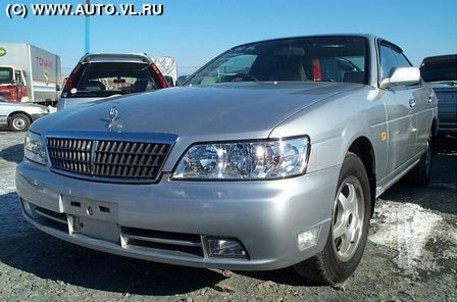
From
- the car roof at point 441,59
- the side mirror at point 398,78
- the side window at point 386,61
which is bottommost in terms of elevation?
the side mirror at point 398,78

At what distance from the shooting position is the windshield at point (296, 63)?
3711 mm

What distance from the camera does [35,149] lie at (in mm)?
2998

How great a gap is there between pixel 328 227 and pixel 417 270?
3.20 feet

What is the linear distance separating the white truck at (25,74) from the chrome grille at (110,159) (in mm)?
17437

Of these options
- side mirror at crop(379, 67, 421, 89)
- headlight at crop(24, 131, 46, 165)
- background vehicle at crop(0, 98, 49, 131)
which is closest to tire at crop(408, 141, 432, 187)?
side mirror at crop(379, 67, 421, 89)

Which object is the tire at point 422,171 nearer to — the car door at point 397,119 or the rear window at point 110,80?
the car door at point 397,119

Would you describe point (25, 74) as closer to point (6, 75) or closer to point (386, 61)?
point (6, 75)

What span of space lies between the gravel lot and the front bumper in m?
0.41

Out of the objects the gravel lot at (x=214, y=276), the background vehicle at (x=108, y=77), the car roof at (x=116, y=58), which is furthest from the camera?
the car roof at (x=116, y=58)

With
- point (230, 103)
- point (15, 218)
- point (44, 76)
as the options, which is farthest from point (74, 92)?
point (44, 76)

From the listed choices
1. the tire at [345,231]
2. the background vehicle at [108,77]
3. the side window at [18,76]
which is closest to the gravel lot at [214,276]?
the tire at [345,231]

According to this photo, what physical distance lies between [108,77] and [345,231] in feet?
17.8

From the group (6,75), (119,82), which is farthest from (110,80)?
(6,75)

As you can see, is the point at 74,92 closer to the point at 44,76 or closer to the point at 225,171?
the point at 225,171
